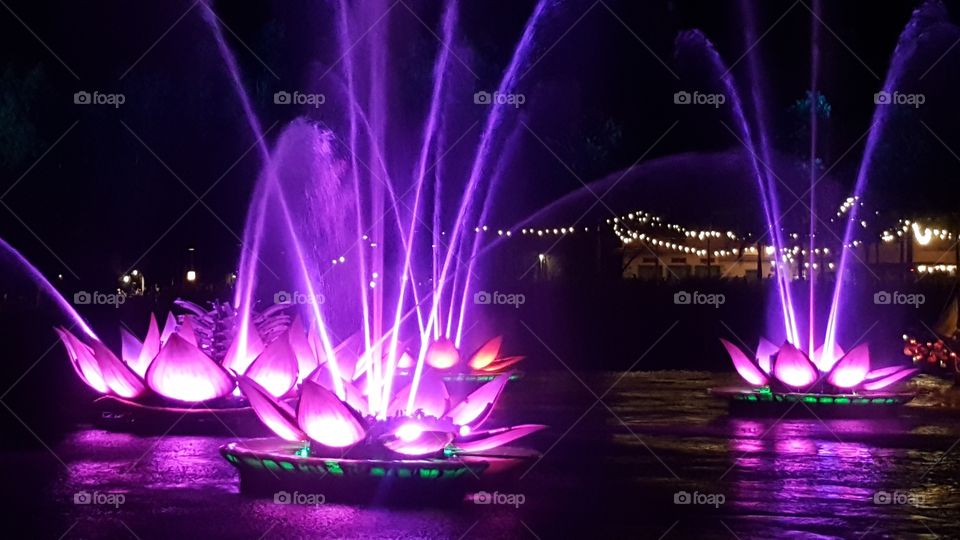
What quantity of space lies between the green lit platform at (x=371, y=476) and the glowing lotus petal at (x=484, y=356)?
12.3 m

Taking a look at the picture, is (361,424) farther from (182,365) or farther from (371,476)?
(182,365)

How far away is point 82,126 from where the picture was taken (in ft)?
99.6

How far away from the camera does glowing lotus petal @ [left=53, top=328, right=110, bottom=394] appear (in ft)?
56.7

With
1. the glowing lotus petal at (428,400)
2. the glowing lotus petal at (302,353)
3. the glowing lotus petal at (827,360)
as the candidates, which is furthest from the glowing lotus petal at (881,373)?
the glowing lotus petal at (428,400)

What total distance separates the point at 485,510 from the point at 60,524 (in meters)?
3.30

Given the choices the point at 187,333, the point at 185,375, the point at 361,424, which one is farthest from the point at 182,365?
the point at 361,424

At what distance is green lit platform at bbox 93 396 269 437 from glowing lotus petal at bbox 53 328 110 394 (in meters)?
0.49

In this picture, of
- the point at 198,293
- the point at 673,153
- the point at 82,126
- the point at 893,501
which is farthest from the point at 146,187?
the point at 893,501

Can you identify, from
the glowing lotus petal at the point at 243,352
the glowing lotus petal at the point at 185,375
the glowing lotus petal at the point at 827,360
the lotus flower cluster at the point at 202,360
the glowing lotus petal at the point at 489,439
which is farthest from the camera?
the glowing lotus petal at the point at 827,360

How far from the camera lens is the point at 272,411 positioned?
38.7ft

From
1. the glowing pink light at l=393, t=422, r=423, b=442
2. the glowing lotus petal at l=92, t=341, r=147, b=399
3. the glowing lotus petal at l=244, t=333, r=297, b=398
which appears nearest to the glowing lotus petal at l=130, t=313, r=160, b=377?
the glowing lotus petal at l=92, t=341, r=147, b=399

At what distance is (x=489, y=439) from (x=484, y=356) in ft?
38.8

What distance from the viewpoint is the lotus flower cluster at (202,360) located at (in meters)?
16.4

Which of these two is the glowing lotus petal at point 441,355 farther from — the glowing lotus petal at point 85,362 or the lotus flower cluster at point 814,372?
the glowing lotus petal at point 85,362
